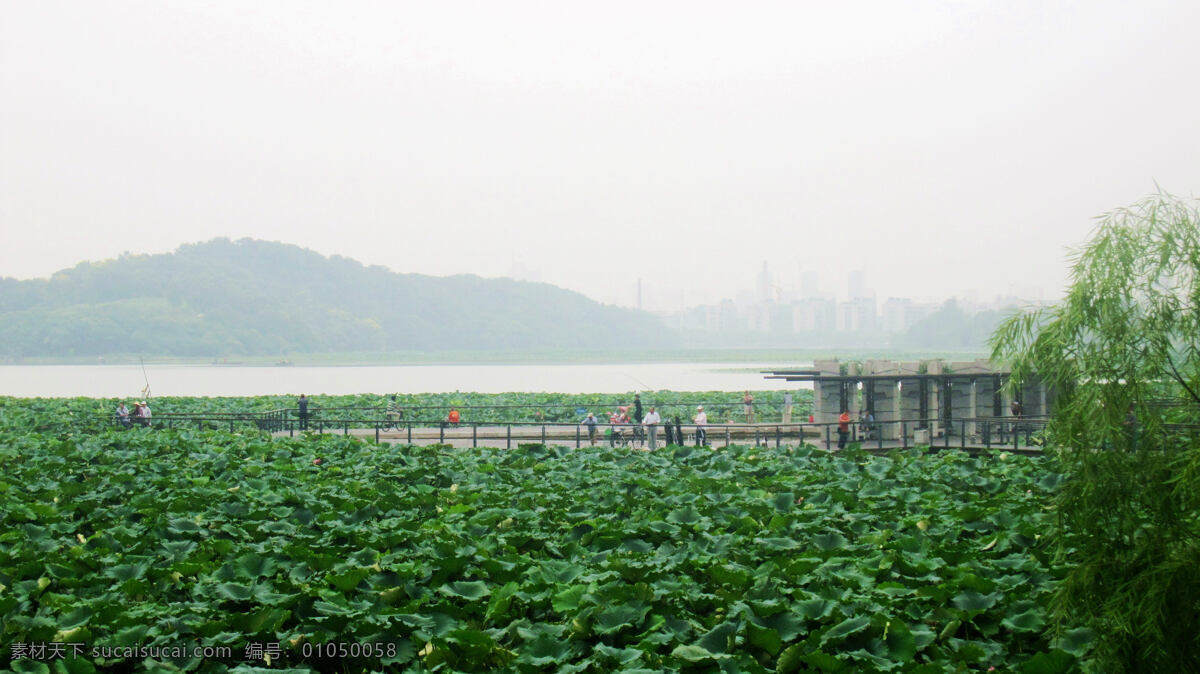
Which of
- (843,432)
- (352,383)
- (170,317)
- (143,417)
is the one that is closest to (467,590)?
(843,432)

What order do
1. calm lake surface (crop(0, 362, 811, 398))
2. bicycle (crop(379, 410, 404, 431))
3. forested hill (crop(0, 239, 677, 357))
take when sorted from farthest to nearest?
forested hill (crop(0, 239, 677, 357)) → calm lake surface (crop(0, 362, 811, 398)) → bicycle (crop(379, 410, 404, 431))

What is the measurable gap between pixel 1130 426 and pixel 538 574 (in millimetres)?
4363

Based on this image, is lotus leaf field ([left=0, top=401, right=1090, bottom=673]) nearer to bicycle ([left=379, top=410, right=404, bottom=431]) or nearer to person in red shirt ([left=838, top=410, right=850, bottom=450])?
person in red shirt ([left=838, top=410, right=850, bottom=450])

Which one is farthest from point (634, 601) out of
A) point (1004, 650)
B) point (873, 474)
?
point (873, 474)

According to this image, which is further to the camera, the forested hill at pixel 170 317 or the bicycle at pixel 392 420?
the forested hill at pixel 170 317

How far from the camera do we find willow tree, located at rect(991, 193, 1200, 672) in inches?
236

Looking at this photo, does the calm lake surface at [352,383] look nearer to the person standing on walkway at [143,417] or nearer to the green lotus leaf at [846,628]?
the person standing on walkway at [143,417]

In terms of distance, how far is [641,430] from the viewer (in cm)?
2541

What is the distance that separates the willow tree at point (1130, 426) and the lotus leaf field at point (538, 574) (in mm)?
477

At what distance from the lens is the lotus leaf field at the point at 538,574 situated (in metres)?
6.56

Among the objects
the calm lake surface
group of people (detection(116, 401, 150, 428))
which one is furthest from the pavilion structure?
the calm lake surface

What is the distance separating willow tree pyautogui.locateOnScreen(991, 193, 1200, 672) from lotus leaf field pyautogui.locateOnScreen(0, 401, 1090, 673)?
477 mm

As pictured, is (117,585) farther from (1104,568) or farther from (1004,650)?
(1104,568)

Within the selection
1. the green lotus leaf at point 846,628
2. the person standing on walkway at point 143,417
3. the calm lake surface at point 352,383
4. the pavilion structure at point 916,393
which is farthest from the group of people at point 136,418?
the green lotus leaf at point 846,628
